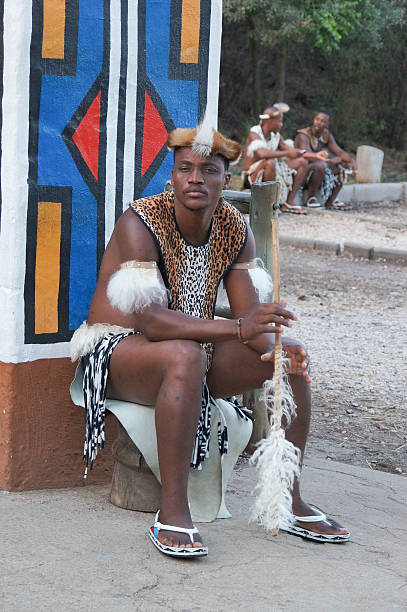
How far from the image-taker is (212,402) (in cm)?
334

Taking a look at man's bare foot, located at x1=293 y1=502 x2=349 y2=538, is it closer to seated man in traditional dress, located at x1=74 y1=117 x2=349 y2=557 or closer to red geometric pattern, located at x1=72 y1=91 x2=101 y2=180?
seated man in traditional dress, located at x1=74 y1=117 x2=349 y2=557

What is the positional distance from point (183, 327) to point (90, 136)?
0.92m

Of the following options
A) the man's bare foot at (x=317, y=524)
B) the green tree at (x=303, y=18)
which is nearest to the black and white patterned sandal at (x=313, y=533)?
the man's bare foot at (x=317, y=524)

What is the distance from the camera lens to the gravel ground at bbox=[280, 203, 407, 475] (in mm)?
4734

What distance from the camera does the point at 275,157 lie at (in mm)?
11930

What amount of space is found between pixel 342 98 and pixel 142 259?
54.1 ft

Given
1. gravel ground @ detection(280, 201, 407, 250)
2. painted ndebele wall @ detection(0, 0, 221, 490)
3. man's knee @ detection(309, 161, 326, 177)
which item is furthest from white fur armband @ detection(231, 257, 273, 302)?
man's knee @ detection(309, 161, 326, 177)

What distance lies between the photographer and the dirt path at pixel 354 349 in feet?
15.4

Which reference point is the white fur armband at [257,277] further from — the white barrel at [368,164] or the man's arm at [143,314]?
the white barrel at [368,164]

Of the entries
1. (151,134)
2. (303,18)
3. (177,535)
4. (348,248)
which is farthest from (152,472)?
(303,18)

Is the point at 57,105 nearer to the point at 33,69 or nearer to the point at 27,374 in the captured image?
the point at 33,69

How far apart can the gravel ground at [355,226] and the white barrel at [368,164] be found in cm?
153

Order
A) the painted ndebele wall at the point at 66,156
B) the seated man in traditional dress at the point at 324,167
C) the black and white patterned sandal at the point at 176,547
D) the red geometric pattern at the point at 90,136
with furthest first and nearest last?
1. the seated man in traditional dress at the point at 324,167
2. the red geometric pattern at the point at 90,136
3. the painted ndebele wall at the point at 66,156
4. the black and white patterned sandal at the point at 176,547

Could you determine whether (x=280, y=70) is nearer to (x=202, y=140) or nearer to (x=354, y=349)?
(x=354, y=349)
